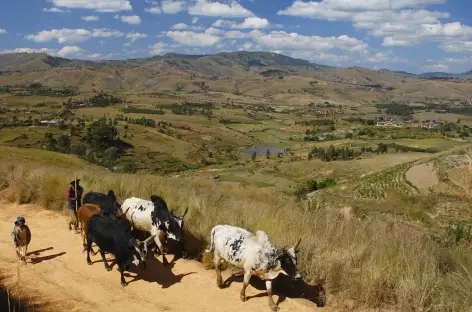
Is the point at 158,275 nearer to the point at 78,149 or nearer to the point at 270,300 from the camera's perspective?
the point at 270,300

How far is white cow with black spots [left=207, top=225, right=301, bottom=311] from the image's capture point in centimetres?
762

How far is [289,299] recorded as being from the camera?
26.2 ft

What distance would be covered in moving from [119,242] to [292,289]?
11.4 feet

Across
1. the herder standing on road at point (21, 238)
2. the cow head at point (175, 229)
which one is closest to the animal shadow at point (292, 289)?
the cow head at point (175, 229)

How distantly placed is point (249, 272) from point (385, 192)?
43249 mm

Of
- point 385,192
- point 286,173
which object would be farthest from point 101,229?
point 286,173

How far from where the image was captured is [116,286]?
8422mm

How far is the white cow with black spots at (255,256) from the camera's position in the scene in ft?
25.0

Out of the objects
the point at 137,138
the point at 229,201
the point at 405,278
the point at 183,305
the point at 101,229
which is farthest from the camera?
the point at 137,138

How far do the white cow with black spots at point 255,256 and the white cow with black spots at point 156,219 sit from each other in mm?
1129

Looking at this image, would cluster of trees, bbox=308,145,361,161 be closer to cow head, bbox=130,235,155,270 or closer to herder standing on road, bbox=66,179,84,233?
herder standing on road, bbox=66,179,84,233

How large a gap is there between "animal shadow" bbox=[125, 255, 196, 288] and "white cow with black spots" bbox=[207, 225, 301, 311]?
970mm

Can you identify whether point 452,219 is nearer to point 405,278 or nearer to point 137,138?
point 405,278

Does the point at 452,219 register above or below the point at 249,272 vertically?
below
